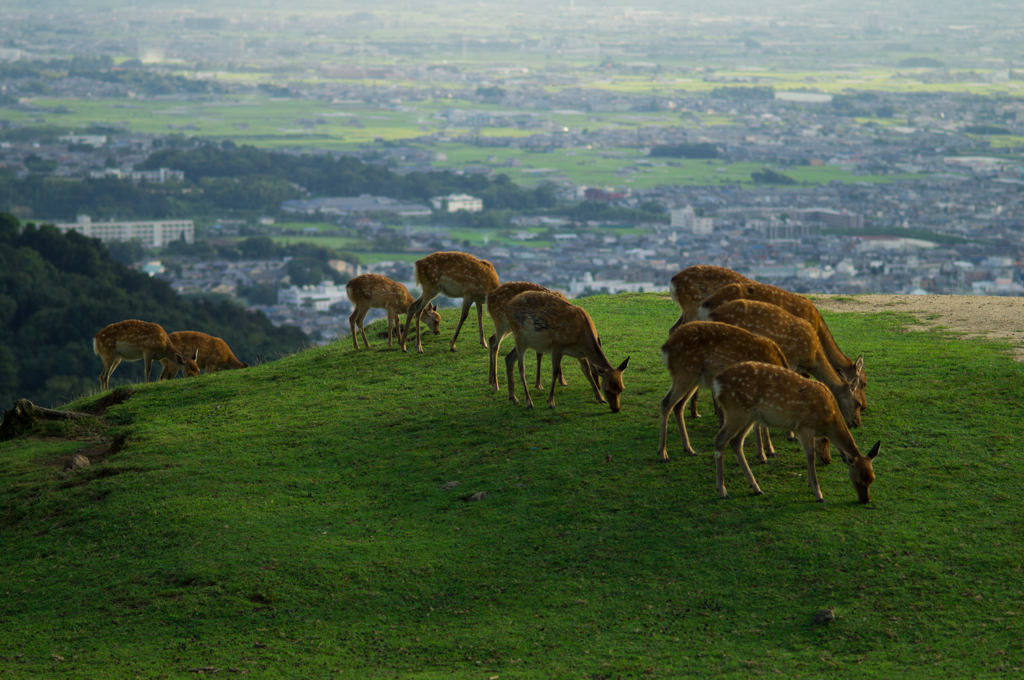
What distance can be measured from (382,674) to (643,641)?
1.91m

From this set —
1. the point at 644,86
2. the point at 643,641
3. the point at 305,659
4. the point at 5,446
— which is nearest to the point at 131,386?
the point at 5,446

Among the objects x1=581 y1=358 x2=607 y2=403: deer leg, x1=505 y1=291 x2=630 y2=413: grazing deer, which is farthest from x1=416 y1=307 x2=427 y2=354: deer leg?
x1=581 y1=358 x2=607 y2=403: deer leg

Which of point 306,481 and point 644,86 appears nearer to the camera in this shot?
point 306,481

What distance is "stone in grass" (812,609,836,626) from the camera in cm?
733

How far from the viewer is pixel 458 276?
1399 cm

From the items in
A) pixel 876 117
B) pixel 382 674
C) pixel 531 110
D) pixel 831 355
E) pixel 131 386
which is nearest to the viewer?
pixel 382 674

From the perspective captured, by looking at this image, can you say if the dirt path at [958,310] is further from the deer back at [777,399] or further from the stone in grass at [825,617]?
the stone in grass at [825,617]

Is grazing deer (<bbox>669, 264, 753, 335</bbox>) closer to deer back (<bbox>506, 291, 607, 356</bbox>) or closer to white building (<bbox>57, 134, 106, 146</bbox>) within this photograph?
deer back (<bbox>506, 291, 607, 356</bbox>)

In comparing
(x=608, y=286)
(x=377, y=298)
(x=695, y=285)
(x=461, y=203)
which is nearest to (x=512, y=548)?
(x=695, y=285)

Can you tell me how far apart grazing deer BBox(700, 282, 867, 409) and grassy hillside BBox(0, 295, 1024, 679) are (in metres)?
0.67

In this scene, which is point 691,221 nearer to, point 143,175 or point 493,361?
point 143,175

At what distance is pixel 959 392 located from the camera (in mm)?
11258

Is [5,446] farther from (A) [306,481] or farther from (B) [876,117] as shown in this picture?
(B) [876,117]

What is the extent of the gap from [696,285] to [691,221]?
59528 mm
